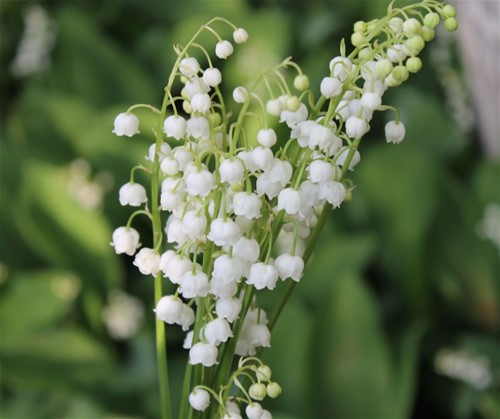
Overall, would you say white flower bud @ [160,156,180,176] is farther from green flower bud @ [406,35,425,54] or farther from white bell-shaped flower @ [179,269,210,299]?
green flower bud @ [406,35,425,54]

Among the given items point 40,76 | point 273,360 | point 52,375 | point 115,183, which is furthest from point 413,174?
point 40,76

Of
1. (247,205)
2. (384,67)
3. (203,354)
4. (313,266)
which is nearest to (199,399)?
(203,354)

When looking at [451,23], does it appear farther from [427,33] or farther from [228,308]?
[228,308]

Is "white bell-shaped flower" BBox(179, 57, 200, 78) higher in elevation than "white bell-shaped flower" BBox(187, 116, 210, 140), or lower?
higher

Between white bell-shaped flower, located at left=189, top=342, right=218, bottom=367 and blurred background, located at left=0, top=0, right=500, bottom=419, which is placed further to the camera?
blurred background, located at left=0, top=0, right=500, bottom=419

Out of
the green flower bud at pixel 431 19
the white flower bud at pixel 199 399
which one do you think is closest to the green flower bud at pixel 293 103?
the green flower bud at pixel 431 19

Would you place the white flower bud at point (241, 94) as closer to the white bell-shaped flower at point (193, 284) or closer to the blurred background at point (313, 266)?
the white bell-shaped flower at point (193, 284)

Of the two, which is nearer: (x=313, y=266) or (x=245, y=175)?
(x=245, y=175)

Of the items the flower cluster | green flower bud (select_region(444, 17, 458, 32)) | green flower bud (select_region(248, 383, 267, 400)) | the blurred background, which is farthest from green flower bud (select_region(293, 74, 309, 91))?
the blurred background
